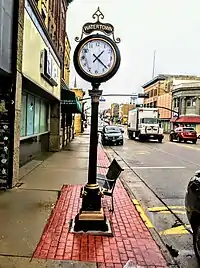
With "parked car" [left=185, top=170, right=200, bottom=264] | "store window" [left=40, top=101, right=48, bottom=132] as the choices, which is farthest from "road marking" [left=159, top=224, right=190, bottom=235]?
"store window" [left=40, top=101, right=48, bottom=132]

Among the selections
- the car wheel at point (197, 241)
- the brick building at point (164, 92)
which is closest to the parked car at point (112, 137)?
the car wheel at point (197, 241)

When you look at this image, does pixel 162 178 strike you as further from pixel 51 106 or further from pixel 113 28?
pixel 51 106

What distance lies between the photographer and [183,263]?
16.7 feet

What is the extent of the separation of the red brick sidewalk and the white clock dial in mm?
2778

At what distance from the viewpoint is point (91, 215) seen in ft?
19.9

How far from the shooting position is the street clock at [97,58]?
639 centimetres

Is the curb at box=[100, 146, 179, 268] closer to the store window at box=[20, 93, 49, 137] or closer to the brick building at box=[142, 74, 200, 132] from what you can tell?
the store window at box=[20, 93, 49, 137]

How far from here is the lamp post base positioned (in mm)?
6023

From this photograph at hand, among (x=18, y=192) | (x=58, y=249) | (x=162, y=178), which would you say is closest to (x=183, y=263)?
(x=58, y=249)

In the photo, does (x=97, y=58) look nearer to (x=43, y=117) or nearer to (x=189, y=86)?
(x=43, y=117)

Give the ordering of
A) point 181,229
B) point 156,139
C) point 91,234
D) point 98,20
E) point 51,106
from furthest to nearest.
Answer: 1. point 156,139
2. point 51,106
3. point 181,229
4. point 98,20
5. point 91,234

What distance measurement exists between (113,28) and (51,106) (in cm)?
1464

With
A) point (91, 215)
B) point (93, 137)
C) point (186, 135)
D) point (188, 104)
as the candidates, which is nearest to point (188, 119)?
point (188, 104)

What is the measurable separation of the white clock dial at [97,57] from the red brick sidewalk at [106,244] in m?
2.78
